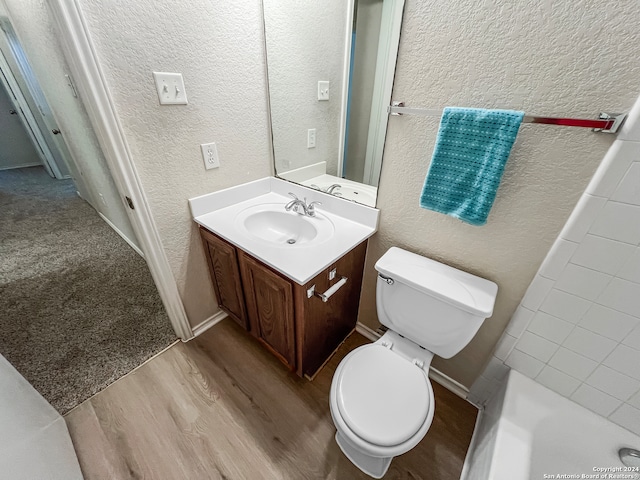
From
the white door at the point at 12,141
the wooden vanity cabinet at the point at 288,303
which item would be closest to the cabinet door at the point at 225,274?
the wooden vanity cabinet at the point at 288,303

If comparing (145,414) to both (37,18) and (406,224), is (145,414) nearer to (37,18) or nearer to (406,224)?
(406,224)

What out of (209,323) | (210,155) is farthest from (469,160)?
(209,323)

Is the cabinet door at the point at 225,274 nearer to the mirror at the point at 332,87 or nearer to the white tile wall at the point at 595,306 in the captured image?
the mirror at the point at 332,87

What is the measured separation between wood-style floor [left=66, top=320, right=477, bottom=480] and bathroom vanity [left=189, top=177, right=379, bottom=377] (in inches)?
7.5

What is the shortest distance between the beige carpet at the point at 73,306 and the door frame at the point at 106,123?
1.73 ft

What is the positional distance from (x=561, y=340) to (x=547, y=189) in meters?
0.55

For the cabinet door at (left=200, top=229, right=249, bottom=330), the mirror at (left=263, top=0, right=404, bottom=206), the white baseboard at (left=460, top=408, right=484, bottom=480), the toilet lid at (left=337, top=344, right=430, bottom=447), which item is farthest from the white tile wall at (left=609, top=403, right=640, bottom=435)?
the cabinet door at (left=200, top=229, right=249, bottom=330)

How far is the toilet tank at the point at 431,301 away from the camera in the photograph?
0.92 m

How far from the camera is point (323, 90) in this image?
1285mm

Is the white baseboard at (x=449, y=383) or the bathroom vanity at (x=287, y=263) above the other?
the bathroom vanity at (x=287, y=263)

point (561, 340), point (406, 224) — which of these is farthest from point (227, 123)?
point (561, 340)

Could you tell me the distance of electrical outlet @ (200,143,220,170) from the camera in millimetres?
1212

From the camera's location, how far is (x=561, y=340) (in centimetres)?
89

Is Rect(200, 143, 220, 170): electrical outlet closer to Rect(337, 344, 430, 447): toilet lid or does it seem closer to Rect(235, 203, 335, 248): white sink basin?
Rect(235, 203, 335, 248): white sink basin
